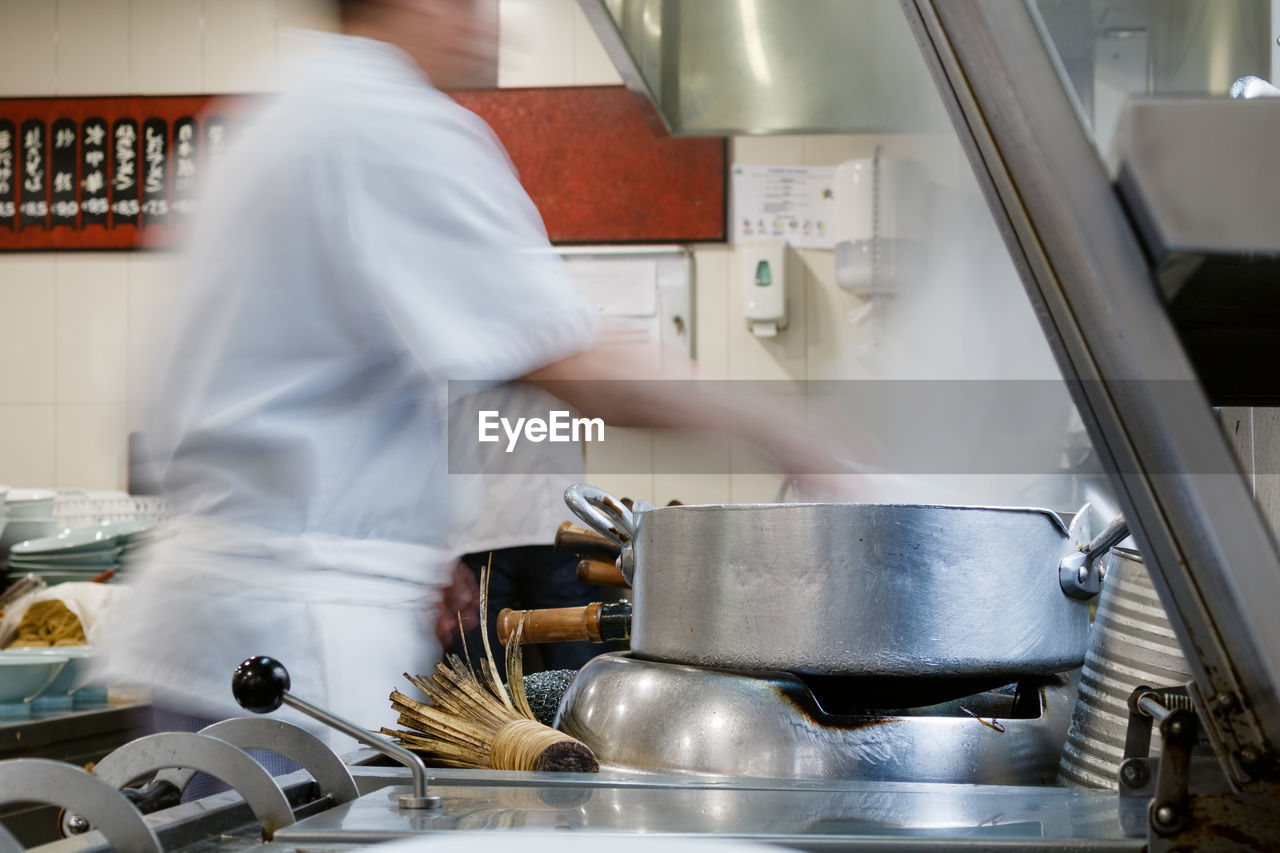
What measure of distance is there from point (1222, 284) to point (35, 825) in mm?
1978

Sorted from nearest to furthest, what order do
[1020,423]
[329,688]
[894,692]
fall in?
1. [894,692]
2. [329,688]
3. [1020,423]

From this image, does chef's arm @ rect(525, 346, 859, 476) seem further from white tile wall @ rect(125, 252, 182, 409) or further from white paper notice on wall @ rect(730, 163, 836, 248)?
white tile wall @ rect(125, 252, 182, 409)

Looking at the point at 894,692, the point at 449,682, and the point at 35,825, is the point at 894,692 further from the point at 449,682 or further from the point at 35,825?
the point at 35,825

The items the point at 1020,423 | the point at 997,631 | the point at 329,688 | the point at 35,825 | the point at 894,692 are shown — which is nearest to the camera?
the point at 997,631

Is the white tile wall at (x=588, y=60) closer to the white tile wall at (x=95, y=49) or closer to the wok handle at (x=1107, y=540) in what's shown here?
the white tile wall at (x=95, y=49)

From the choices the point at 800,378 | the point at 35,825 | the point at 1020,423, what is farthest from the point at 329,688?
the point at 1020,423

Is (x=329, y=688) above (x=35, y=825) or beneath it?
above

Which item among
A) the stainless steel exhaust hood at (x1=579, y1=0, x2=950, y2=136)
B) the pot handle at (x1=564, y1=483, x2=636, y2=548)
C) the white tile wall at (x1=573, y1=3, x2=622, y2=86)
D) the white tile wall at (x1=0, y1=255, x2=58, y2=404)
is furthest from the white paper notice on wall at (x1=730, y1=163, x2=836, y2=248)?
the pot handle at (x1=564, y1=483, x2=636, y2=548)

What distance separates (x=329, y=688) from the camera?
1.32 m

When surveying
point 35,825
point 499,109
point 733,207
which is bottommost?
point 35,825

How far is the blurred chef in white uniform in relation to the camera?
130cm

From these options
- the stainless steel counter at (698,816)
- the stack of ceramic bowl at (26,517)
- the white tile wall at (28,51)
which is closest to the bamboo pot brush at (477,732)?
the stainless steel counter at (698,816)

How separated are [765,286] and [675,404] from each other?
2559 mm

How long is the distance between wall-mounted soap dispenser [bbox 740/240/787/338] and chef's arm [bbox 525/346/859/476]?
241 cm
